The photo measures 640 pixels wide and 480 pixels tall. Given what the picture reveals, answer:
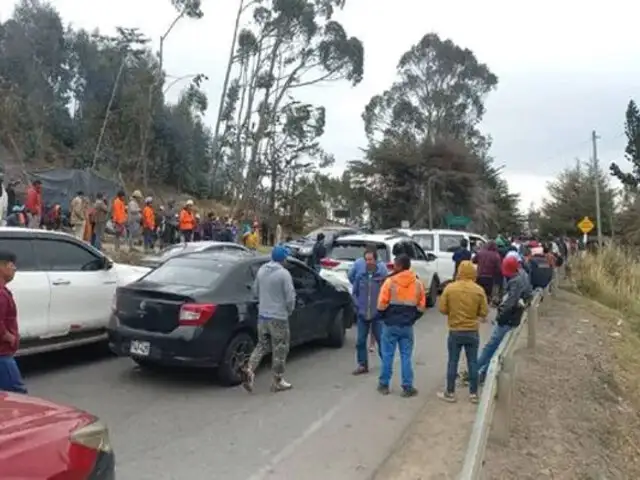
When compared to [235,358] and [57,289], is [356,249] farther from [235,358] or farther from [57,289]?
[57,289]

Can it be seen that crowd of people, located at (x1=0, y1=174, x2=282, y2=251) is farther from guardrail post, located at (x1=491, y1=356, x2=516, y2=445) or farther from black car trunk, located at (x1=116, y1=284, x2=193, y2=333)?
guardrail post, located at (x1=491, y1=356, x2=516, y2=445)

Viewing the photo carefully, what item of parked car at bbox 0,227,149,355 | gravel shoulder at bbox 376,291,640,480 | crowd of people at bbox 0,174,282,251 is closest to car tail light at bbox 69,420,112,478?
gravel shoulder at bbox 376,291,640,480

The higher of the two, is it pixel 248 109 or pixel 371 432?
pixel 248 109

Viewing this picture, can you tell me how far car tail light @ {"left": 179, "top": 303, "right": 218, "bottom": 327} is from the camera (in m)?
8.54

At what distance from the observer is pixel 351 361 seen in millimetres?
10922

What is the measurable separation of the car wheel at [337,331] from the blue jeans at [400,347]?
2876 mm

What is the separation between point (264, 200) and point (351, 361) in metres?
39.1

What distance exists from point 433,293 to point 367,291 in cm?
889

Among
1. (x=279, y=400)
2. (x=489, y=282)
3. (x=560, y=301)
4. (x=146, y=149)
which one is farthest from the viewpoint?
(x=146, y=149)

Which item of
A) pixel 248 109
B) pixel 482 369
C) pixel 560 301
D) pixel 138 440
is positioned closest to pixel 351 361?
pixel 482 369

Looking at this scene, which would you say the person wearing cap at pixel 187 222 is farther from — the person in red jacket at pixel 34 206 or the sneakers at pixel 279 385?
the sneakers at pixel 279 385

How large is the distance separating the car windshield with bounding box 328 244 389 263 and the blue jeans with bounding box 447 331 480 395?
21.3ft

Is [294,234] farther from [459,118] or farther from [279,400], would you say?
[279,400]

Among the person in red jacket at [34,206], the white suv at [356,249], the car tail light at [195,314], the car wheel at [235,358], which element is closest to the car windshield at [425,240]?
the white suv at [356,249]
